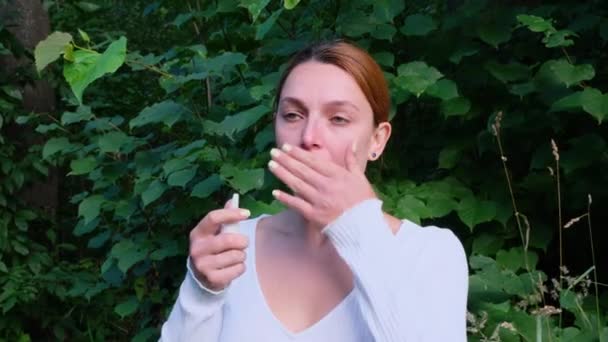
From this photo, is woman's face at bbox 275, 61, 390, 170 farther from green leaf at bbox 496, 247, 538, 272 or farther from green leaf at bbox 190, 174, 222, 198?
green leaf at bbox 496, 247, 538, 272

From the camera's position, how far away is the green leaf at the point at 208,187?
272cm

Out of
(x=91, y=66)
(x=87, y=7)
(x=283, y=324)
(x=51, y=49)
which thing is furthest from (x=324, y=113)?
(x=87, y=7)

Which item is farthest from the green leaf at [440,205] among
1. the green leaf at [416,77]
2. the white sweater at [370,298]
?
the white sweater at [370,298]

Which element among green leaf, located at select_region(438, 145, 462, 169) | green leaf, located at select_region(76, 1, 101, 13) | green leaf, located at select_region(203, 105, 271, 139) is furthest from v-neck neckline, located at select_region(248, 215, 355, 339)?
green leaf, located at select_region(76, 1, 101, 13)

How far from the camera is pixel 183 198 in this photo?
297 centimetres

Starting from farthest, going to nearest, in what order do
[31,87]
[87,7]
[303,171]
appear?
[31,87] → [87,7] → [303,171]

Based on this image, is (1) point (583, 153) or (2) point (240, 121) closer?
(2) point (240, 121)

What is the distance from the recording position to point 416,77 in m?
2.68

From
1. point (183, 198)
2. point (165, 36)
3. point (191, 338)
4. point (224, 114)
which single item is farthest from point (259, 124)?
point (165, 36)

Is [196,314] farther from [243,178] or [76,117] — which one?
[76,117]

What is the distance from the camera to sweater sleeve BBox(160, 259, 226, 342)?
55.0 inches

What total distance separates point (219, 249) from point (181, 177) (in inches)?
54.1

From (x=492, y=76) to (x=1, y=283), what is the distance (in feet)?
10.2

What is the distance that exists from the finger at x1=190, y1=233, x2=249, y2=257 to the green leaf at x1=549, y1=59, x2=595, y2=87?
1639mm
